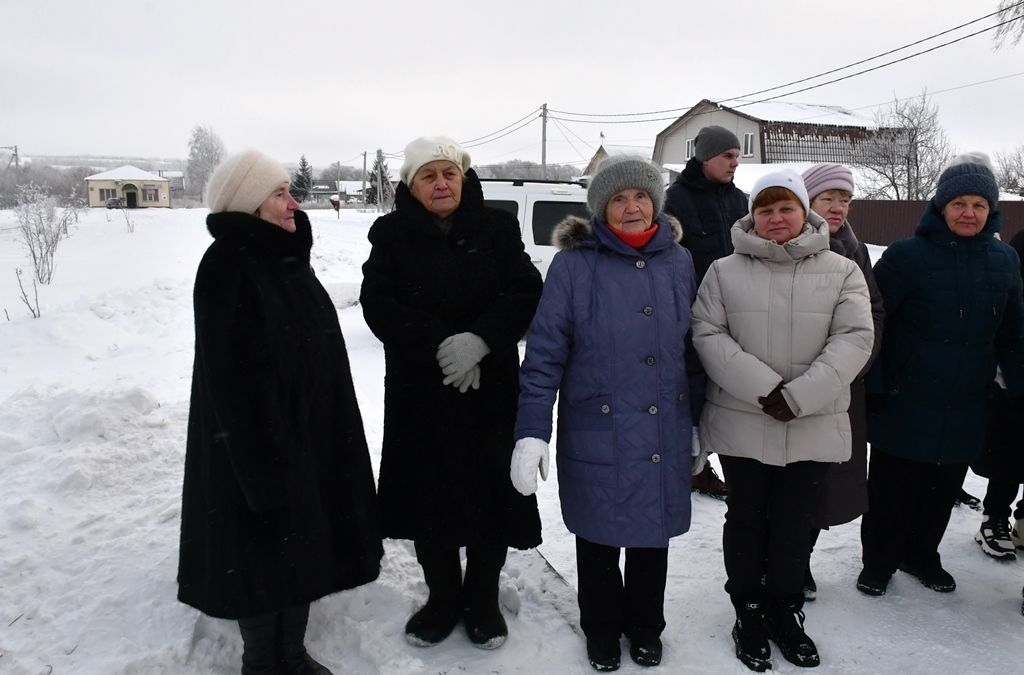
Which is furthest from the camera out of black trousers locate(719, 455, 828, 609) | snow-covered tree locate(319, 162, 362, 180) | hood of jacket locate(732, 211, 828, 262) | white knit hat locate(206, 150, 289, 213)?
snow-covered tree locate(319, 162, 362, 180)

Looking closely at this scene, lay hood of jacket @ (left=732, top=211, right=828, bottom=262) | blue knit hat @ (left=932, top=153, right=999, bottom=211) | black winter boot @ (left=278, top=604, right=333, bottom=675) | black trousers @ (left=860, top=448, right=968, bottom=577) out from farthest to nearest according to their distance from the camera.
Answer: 1. black trousers @ (left=860, top=448, right=968, bottom=577)
2. blue knit hat @ (left=932, top=153, right=999, bottom=211)
3. hood of jacket @ (left=732, top=211, right=828, bottom=262)
4. black winter boot @ (left=278, top=604, right=333, bottom=675)

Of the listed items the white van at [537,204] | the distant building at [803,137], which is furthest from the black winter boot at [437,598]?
the distant building at [803,137]

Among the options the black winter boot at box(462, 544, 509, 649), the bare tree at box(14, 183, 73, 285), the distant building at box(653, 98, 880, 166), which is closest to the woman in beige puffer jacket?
the black winter boot at box(462, 544, 509, 649)

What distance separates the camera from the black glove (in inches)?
96.7

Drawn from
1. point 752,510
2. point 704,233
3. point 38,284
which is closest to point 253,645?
point 752,510

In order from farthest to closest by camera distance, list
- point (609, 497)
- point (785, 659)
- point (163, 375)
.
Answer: point (163, 375)
point (785, 659)
point (609, 497)

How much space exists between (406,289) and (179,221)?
29.1 meters

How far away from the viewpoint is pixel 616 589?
2637mm

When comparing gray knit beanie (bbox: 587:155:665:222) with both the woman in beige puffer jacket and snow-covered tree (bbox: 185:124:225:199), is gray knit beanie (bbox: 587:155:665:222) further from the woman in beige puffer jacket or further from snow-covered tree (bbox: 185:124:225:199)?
snow-covered tree (bbox: 185:124:225:199)

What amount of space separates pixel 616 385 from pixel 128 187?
7466 cm

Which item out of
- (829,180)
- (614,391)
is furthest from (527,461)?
(829,180)

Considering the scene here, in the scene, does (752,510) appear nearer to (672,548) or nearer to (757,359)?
(757,359)

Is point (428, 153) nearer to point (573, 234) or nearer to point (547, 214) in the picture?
point (573, 234)

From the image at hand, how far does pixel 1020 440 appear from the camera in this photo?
3.31 m
